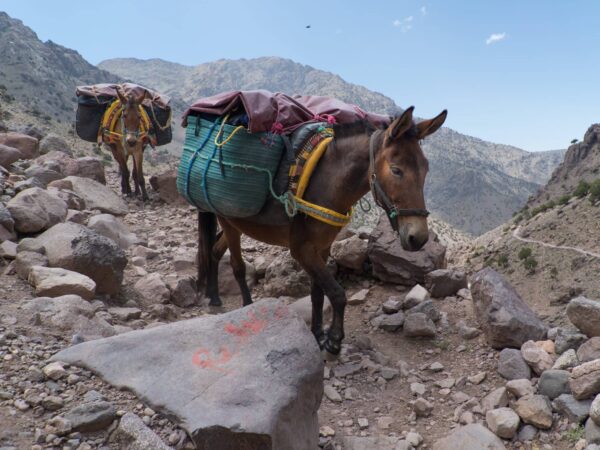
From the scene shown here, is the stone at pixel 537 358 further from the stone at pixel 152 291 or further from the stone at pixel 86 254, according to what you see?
the stone at pixel 86 254

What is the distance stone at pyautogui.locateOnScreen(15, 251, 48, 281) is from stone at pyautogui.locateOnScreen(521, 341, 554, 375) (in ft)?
15.4

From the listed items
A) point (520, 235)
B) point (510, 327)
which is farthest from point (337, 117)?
point (520, 235)

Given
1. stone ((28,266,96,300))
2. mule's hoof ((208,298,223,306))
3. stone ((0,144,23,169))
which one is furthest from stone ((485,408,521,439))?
stone ((0,144,23,169))

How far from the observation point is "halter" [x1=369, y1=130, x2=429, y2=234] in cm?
349

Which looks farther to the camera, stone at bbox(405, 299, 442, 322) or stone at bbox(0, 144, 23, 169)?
stone at bbox(0, 144, 23, 169)

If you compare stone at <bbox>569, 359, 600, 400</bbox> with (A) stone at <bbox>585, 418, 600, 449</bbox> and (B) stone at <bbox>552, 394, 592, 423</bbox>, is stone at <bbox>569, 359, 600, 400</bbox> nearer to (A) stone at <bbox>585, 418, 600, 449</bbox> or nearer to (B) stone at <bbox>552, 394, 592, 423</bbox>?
(B) stone at <bbox>552, 394, 592, 423</bbox>

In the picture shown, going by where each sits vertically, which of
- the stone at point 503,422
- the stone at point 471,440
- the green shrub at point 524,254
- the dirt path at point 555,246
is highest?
the stone at point 503,422

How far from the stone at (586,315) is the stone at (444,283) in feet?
5.58

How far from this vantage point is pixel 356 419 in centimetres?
363

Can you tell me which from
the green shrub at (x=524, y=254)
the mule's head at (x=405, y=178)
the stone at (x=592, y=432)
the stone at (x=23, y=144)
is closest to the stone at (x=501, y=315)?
the stone at (x=592, y=432)

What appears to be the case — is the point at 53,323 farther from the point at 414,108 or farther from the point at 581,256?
the point at 581,256

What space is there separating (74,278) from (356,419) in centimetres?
300

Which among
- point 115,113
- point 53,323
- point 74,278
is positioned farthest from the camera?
point 115,113

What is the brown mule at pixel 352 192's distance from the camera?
3.52m
